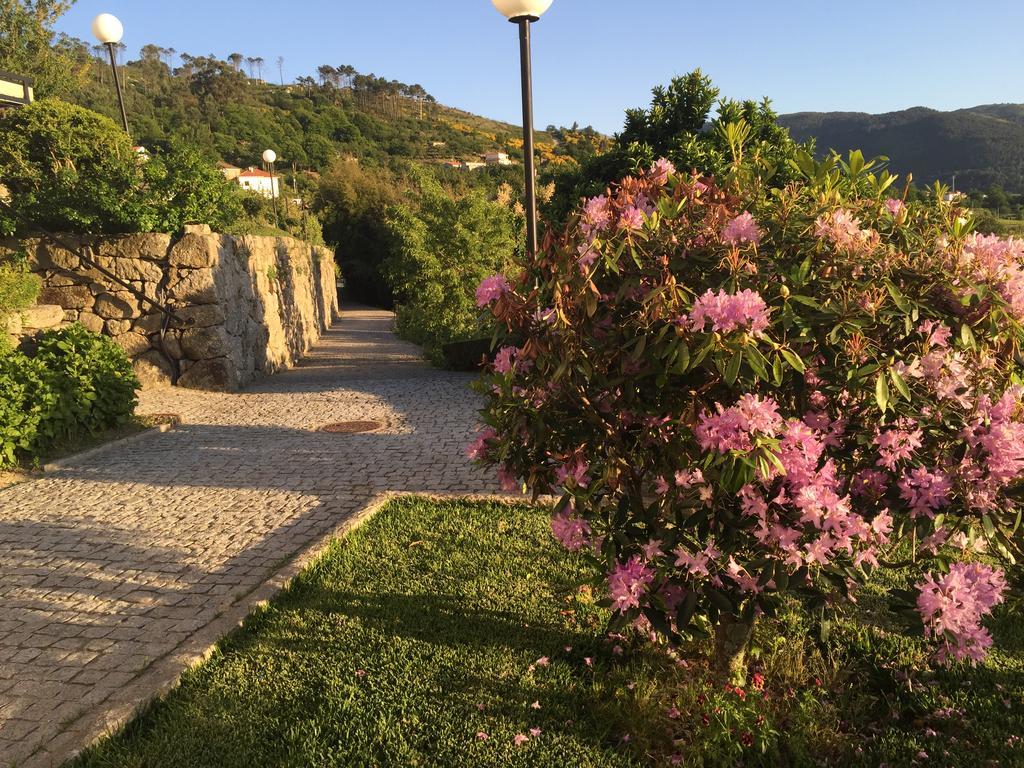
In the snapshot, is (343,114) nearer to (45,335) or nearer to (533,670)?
(45,335)

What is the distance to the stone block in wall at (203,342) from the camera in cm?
1085

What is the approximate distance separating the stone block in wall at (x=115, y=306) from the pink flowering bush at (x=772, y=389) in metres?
10.5

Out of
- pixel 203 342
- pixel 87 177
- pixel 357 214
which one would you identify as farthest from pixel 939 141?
pixel 87 177

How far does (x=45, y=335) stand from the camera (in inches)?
294

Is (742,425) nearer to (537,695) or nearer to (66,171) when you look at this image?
(537,695)

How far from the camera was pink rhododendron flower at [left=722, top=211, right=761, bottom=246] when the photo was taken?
2.07m

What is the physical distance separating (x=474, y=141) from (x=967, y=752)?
298 ft

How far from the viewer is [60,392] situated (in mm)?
6969

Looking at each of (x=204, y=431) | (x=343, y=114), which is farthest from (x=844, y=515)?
(x=343, y=114)

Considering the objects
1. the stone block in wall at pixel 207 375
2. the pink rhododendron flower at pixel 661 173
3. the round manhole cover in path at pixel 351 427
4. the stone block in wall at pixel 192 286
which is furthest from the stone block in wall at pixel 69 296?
the pink rhododendron flower at pixel 661 173

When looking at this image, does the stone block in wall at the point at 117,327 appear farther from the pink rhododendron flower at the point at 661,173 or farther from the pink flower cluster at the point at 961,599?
the pink flower cluster at the point at 961,599

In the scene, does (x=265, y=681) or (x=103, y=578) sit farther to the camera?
(x=103, y=578)

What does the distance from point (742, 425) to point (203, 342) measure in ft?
35.1

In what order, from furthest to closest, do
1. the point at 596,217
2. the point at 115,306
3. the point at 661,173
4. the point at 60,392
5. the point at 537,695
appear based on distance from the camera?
the point at 115,306 < the point at 60,392 < the point at 537,695 < the point at 661,173 < the point at 596,217
